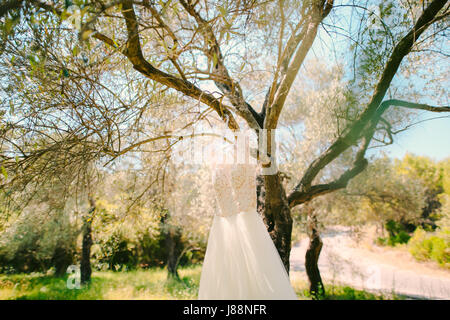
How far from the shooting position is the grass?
5.38 meters

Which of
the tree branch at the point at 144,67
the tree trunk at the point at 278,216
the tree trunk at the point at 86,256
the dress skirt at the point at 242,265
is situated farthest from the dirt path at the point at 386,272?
the tree trunk at the point at 86,256

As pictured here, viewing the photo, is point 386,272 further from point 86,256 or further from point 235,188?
point 86,256

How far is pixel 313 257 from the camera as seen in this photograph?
5344 mm

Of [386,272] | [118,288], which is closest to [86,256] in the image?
[118,288]

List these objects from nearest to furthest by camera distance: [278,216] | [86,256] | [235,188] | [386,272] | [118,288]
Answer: [235,188] < [278,216] < [118,288] < [86,256] < [386,272]

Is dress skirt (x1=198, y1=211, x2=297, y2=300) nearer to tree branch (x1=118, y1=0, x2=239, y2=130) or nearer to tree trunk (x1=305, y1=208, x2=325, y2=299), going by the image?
tree branch (x1=118, y1=0, x2=239, y2=130)

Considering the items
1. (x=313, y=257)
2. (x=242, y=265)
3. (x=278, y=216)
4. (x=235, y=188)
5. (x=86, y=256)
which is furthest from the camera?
(x=86, y=256)

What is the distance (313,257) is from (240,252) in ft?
12.9

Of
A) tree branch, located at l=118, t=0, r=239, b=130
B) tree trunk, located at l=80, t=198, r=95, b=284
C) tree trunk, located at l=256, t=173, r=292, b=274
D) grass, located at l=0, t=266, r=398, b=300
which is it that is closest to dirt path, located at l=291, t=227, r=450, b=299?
grass, located at l=0, t=266, r=398, b=300

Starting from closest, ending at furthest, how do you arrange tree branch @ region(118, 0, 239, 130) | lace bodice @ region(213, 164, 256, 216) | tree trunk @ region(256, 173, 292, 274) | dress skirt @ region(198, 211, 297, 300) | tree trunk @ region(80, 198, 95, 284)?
tree branch @ region(118, 0, 239, 130) < dress skirt @ region(198, 211, 297, 300) < lace bodice @ region(213, 164, 256, 216) < tree trunk @ region(256, 173, 292, 274) < tree trunk @ region(80, 198, 95, 284)

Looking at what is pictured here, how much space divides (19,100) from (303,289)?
6.03 metres

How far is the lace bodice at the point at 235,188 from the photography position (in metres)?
2.25

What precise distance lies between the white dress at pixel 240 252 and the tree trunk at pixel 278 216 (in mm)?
423
